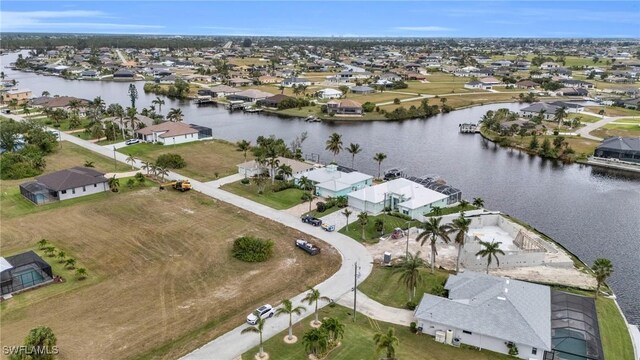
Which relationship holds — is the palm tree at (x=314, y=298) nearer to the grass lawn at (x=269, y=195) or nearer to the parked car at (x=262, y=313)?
the parked car at (x=262, y=313)

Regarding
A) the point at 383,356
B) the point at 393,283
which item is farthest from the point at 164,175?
the point at 383,356

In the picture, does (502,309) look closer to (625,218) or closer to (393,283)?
(393,283)

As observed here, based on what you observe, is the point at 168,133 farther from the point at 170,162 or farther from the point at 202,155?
the point at 170,162

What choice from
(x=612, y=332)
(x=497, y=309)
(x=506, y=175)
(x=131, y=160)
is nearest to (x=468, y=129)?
(x=506, y=175)

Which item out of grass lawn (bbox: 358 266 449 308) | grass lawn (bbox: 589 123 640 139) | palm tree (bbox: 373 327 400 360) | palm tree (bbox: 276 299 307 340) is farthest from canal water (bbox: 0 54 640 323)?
palm tree (bbox: 276 299 307 340)

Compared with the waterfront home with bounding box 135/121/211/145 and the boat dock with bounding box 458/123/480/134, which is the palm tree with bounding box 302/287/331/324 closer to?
the waterfront home with bounding box 135/121/211/145
